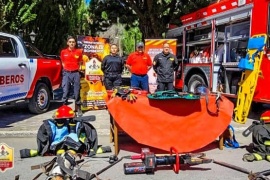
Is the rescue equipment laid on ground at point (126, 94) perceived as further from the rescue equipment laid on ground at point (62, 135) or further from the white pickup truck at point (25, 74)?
the white pickup truck at point (25, 74)

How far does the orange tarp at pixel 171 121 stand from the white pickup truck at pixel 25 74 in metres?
3.22

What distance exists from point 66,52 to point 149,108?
3.57 meters

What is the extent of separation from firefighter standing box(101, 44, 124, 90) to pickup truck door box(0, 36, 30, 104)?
1795 mm

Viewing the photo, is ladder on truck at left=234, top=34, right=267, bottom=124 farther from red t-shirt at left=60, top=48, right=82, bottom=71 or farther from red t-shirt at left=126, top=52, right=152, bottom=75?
red t-shirt at left=60, top=48, right=82, bottom=71

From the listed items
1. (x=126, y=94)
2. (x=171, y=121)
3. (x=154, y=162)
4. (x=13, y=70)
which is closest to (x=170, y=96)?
(x=171, y=121)

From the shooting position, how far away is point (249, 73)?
7.60 metres

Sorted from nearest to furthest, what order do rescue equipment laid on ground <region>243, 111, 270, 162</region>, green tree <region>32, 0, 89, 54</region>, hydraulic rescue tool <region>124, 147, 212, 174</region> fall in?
hydraulic rescue tool <region>124, 147, 212, 174</region>, rescue equipment laid on ground <region>243, 111, 270, 162</region>, green tree <region>32, 0, 89, 54</region>

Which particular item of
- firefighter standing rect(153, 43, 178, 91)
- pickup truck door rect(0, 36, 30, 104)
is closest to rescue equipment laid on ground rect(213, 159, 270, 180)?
firefighter standing rect(153, 43, 178, 91)

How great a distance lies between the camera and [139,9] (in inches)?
703

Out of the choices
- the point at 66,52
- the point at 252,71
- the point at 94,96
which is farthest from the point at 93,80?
the point at 252,71

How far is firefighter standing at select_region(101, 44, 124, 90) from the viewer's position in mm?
8523

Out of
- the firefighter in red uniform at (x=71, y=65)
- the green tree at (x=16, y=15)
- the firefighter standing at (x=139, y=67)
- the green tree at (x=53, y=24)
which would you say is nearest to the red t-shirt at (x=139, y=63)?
the firefighter standing at (x=139, y=67)

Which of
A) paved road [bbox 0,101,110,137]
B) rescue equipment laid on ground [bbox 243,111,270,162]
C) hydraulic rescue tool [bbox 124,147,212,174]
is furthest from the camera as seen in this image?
paved road [bbox 0,101,110,137]

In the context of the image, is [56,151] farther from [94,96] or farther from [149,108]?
[94,96]
